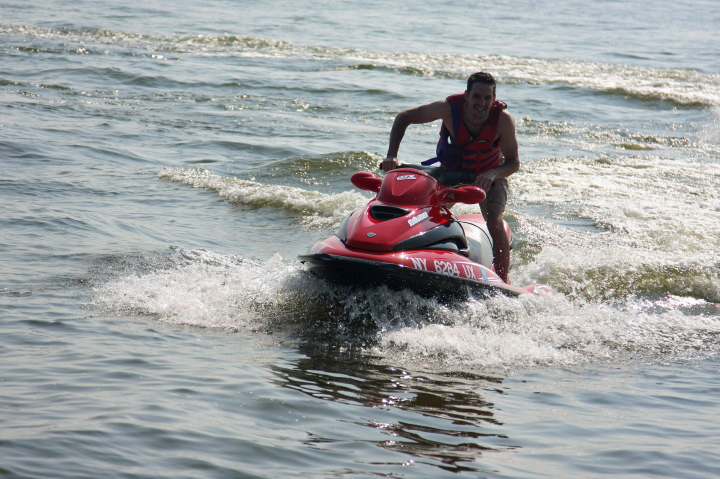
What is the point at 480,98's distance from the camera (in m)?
6.52

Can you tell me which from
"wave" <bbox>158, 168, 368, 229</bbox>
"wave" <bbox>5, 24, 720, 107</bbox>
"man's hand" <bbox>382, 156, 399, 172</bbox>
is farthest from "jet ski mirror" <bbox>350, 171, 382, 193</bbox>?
"wave" <bbox>5, 24, 720, 107</bbox>

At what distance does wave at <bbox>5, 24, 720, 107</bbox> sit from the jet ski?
15.5m

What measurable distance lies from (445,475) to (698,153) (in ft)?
42.7

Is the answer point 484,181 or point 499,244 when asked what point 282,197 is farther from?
point 484,181

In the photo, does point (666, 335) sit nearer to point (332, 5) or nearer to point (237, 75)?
point (237, 75)

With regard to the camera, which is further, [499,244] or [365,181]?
[499,244]

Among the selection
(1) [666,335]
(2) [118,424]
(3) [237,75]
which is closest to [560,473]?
(2) [118,424]

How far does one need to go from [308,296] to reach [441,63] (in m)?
18.6

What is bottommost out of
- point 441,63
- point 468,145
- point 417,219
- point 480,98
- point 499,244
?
point 499,244

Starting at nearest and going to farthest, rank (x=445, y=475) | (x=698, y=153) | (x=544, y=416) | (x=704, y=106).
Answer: (x=445, y=475), (x=544, y=416), (x=698, y=153), (x=704, y=106)

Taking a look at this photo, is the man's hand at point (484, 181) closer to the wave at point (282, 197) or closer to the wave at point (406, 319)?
the wave at point (406, 319)

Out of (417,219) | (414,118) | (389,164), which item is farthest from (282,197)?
(417,219)

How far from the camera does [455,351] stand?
565cm

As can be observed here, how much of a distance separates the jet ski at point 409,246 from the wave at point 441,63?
15505 mm
